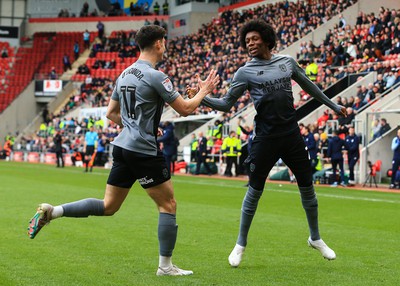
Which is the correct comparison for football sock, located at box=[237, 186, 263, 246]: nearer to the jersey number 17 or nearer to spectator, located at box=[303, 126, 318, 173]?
the jersey number 17

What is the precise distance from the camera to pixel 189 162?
36.0 meters

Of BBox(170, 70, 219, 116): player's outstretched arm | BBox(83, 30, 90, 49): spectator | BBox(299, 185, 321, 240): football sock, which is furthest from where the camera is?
BBox(83, 30, 90, 49): spectator

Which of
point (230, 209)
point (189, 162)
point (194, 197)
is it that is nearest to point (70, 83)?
point (189, 162)

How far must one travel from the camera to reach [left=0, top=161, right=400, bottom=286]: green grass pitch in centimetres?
721

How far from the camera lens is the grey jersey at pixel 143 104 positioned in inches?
278

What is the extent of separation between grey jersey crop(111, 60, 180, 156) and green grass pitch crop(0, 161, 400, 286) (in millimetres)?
1230

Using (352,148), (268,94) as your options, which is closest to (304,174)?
(268,94)

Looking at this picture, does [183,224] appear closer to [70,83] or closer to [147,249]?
[147,249]

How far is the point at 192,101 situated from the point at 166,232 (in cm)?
124

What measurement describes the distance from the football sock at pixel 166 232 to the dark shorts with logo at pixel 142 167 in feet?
1.16

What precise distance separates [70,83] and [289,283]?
5235 cm

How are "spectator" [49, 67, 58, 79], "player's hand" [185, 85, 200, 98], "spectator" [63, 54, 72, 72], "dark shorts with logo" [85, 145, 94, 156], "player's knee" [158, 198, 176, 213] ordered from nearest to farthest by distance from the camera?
1. "player's knee" [158, 198, 176, 213]
2. "player's hand" [185, 85, 200, 98]
3. "dark shorts with logo" [85, 145, 94, 156]
4. "spectator" [49, 67, 58, 79]
5. "spectator" [63, 54, 72, 72]

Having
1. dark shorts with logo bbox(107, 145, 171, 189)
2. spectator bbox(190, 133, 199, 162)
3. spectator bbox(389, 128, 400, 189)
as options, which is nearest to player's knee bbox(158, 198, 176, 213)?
dark shorts with logo bbox(107, 145, 171, 189)

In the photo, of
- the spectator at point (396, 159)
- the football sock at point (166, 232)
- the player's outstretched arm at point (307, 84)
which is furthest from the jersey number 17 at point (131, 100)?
the spectator at point (396, 159)
